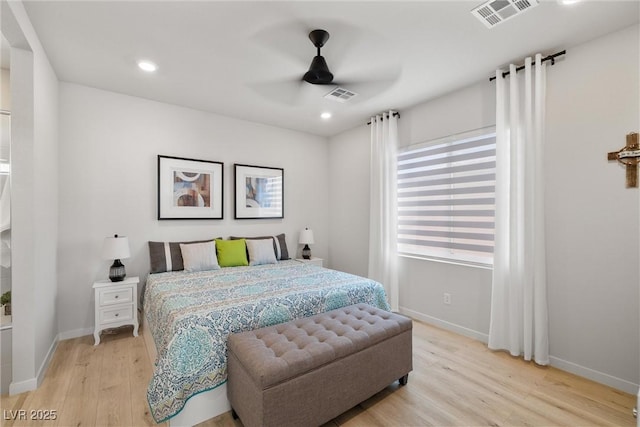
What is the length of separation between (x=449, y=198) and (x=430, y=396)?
2.00m

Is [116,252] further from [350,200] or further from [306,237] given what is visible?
[350,200]

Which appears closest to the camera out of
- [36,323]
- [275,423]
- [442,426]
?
[275,423]

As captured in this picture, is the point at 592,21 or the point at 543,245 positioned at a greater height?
the point at 592,21

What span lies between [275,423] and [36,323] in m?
2.02

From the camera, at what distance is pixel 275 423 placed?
1505 millimetres

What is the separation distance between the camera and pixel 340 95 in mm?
3201

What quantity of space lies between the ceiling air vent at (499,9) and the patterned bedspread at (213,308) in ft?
7.49

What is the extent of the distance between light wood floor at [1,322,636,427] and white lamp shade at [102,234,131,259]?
0.89 metres

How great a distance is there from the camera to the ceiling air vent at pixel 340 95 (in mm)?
3079

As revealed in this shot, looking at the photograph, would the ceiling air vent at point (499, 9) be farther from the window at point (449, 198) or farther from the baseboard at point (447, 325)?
the baseboard at point (447, 325)

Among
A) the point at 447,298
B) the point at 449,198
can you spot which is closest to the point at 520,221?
the point at 449,198

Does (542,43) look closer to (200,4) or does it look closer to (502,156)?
(502,156)

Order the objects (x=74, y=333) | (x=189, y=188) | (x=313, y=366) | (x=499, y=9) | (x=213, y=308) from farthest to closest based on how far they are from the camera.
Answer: (x=189, y=188) → (x=74, y=333) → (x=213, y=308) → (x=499, y=9) → (x=313, y=366)

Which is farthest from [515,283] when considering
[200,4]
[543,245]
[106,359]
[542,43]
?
[106,359]
